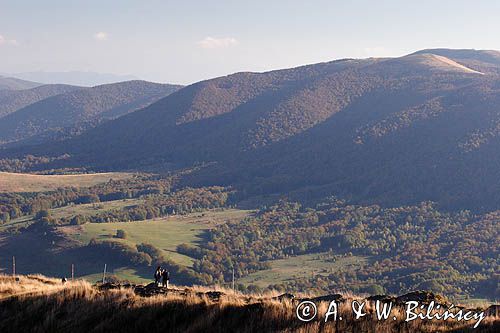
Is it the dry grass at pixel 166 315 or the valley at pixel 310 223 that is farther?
the valley at pixel 310 223

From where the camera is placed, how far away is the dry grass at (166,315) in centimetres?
1241

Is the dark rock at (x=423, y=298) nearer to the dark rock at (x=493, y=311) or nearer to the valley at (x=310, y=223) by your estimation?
the dark rock at (x=493, y=311)

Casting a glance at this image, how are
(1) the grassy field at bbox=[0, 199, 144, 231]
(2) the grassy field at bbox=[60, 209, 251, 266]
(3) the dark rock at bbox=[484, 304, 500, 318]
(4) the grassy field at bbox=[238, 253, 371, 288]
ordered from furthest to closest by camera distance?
(1) the grassy field at bbox=[0, 199, 144, 231] → (2) the grassy field at bbox=[60, 209, 251, 266] → (4) the grassy field at bbox=[238, 253, 371, 288] → (3) the dark rock at bbox=[484, 304, 500, 318]

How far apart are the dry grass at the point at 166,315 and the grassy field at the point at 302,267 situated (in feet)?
234

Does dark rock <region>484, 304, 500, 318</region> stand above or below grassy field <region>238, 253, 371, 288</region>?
above

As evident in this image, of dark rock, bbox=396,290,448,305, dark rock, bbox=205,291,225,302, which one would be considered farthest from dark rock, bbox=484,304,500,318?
dark rock, bbox=205,291,225,302

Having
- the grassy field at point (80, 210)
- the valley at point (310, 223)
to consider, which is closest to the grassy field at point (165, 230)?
the valley at point (310, 223)

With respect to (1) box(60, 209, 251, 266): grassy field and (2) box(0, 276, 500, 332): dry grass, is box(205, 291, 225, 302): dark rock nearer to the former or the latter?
(2) box(0, 276, 500, 332): dry grass

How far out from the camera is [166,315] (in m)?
14.4

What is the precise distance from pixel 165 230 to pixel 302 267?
42.3 m

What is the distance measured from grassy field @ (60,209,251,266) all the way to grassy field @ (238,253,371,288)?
16139 mm

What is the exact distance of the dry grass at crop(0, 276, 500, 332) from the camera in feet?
40.7

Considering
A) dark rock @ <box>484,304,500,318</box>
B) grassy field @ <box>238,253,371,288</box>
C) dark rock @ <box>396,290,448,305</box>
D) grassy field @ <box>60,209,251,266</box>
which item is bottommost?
grassy field @ <box>238,253,371,288</box>

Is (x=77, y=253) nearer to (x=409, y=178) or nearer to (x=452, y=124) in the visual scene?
(x=409, y=178)
